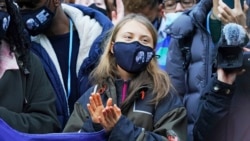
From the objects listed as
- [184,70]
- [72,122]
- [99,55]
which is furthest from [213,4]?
[72,122]

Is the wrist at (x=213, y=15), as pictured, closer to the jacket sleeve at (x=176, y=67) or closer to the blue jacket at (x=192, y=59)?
the blue jacket at (x=192, y=59)

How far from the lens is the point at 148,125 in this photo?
3656 millimetres

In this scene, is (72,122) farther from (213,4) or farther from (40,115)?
(213,4)

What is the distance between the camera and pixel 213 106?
3.73 m

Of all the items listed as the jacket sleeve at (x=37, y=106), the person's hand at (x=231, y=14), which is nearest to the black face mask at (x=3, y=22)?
the jacket sleeve at (x=37, y=106)

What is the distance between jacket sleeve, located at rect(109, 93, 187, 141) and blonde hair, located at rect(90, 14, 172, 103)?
0.08 metres

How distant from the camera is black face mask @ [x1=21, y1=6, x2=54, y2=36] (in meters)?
4.35

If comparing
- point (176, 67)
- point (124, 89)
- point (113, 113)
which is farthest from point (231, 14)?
point (113, 113)

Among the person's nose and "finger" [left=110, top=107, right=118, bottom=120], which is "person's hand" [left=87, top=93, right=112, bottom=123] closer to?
"finger" [left=110, top=107, right=118, bottom=120]

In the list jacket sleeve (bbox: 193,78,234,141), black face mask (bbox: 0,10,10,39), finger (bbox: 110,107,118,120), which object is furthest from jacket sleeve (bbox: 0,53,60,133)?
jacket sleeve (bbox: 193,78,234,141)

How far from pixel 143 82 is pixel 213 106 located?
41 cm

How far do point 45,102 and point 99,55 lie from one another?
801 millimetres

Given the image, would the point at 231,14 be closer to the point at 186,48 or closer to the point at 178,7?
the point at 186,48

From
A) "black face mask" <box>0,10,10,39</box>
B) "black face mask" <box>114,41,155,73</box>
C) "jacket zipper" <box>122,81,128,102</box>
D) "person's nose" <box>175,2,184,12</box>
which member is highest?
"black face mask" <box>0,10,10,39</box>
